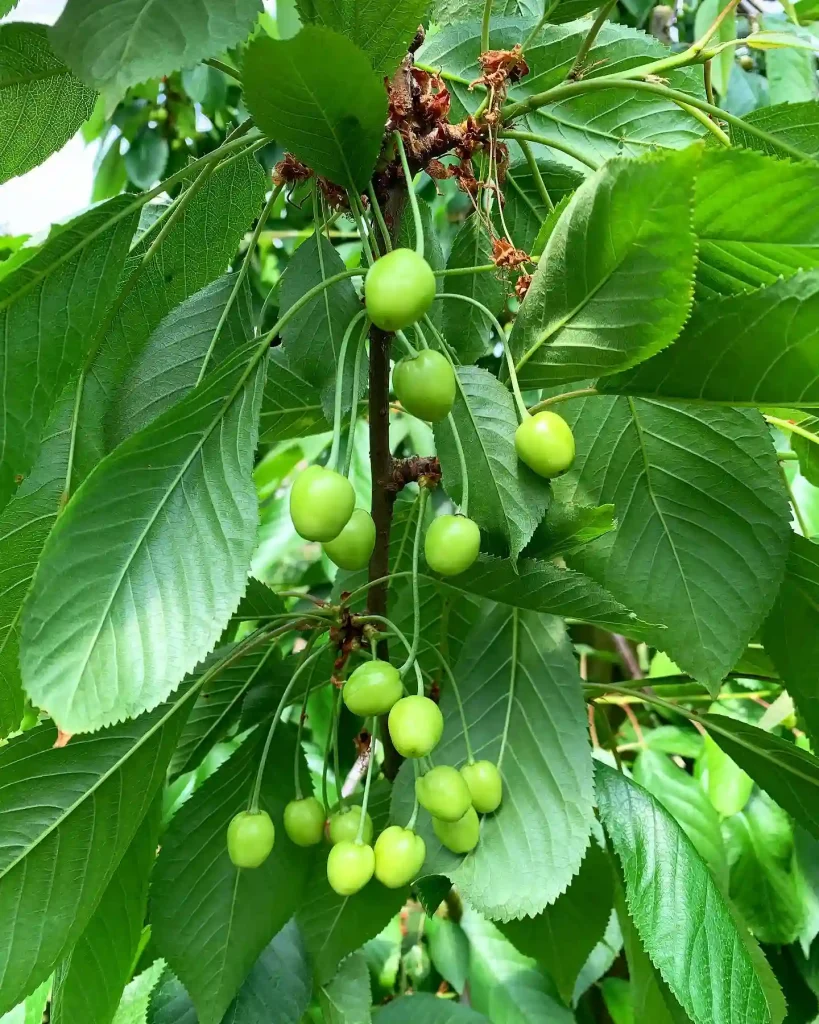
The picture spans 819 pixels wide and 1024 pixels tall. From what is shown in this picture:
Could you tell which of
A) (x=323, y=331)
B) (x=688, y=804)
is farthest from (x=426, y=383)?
(x=688, y=804)

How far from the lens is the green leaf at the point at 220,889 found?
558 mm

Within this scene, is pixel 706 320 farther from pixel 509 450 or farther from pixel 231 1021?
pixel 231 1021

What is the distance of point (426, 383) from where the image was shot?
1.37 feet

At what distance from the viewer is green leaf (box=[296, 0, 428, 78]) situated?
0.40 meters

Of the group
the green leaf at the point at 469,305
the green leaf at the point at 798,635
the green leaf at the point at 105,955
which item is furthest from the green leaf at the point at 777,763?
the green leaf at the point at 105,955

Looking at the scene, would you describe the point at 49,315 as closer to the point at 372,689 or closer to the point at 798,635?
the point at 372,689

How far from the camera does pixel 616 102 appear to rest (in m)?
0.63

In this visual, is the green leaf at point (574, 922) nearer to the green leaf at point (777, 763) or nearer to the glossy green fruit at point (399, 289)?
the green leaf at point (777, 763)

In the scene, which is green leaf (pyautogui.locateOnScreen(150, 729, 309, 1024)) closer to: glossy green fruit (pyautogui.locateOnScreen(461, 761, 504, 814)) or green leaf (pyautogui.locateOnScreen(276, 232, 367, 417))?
glossy green fruit (pyautogui.locateOnScreen(461, 761, 504, 814))

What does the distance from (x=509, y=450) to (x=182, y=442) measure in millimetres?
181

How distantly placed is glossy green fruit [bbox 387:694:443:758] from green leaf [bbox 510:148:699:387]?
0.19m

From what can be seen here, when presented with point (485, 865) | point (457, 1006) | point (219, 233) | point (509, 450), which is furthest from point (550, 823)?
point (219, 233)

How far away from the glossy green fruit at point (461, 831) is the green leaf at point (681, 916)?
0.15m

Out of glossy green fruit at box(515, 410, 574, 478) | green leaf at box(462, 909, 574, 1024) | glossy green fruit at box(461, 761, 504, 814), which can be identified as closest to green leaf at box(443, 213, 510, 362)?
glossy green fruit at box(515, 410, 574, 478)
